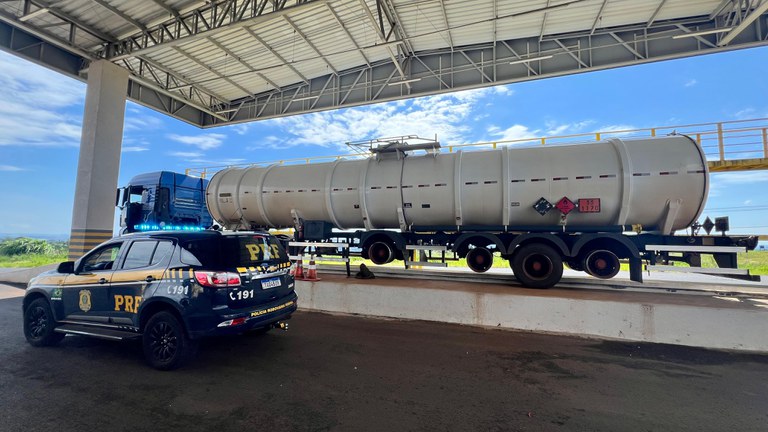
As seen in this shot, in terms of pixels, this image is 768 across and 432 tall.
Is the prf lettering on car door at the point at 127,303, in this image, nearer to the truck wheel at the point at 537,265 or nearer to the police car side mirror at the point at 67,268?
the police car side mirror at the point at 67,268

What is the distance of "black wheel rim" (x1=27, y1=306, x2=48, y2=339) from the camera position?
4901mm

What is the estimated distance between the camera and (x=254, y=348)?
4.81 m

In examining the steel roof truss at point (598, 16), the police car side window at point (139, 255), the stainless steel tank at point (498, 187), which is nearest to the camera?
the police car side window at point (139, 255)

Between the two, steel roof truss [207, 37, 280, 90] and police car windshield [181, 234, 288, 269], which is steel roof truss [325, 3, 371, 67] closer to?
steel roof truss [207, 37, 280, 90]

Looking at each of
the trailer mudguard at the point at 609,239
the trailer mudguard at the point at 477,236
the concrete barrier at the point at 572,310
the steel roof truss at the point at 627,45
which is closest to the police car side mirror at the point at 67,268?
the concrete barrier at the point at 572,310

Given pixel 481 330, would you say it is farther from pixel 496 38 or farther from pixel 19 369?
pixel 496 38

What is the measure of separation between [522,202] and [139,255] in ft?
23.1

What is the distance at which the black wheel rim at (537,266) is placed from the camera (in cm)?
686

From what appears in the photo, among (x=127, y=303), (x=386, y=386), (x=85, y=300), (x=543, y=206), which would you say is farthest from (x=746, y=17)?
(x=85, y=300)

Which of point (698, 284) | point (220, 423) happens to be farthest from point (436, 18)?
point (220, 423)

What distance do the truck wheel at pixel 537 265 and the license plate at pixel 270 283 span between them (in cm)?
504

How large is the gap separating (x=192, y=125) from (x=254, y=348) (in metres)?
18.3

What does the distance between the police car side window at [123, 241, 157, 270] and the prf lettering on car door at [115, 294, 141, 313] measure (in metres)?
0.40

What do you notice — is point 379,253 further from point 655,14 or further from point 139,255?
point 655,14
